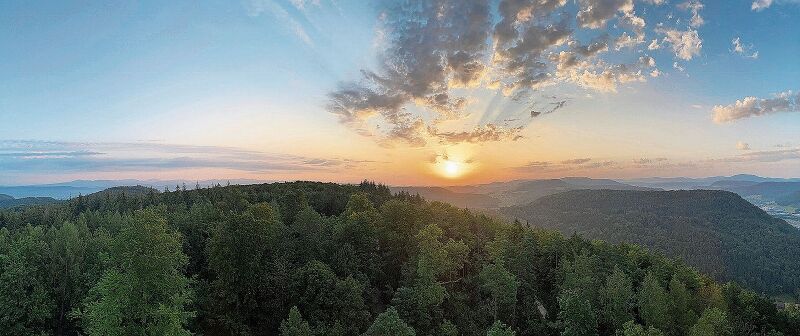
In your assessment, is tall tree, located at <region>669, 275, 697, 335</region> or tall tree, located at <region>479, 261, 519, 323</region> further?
tall tree, located at <region>479, 261, 519, 323</region>

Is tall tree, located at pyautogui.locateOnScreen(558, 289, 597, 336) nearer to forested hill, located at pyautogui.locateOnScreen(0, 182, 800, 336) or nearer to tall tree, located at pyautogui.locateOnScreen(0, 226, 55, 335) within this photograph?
forested hill, located at pyautogui.locateOnScreen(0, 182, 800, 336)

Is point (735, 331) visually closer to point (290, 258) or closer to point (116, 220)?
point (290, 258)

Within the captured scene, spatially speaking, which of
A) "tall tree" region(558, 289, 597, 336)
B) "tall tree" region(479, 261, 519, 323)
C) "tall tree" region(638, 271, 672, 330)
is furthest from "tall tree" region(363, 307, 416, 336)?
→ "tall tree" region(638, 271, 672, 330)

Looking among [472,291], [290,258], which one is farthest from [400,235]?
[290,258]

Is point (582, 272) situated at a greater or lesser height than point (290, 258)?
lesser

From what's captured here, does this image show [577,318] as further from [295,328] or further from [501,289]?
[295,328]

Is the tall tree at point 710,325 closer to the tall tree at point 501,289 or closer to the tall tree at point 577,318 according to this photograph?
the tall tree at point 577,318

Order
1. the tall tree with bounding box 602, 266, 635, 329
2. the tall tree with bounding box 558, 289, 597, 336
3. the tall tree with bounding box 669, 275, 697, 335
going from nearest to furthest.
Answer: the tall tree with bounding box 558, 289, 597, 336 → the tall tree with bounding box 602, 266, 635, 329 → the tall tree with bounding box 669, 275, 697, 335
